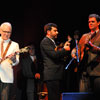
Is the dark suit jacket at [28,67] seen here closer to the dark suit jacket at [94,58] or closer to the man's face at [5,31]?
the man's face at [5,31]

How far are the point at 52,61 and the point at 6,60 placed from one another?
899mm

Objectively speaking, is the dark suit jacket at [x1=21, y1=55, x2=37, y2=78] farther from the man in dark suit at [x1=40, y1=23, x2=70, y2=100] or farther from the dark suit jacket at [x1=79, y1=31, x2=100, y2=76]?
the dark suit jacket at [x1=79, y1=31, x2=100, y2=76]

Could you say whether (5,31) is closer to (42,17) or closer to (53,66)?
(53,66)

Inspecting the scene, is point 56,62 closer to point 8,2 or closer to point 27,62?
point 27,62

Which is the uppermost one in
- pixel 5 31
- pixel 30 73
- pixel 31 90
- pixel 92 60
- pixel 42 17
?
pixel 42 17

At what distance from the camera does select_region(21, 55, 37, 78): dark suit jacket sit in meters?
5.50

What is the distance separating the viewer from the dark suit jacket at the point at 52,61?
4.01 m

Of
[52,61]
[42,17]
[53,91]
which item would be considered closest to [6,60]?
[52,61]

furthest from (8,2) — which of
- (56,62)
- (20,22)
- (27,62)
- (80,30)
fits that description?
(56,62)

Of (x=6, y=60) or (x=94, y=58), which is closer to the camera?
(x=94, y=58)

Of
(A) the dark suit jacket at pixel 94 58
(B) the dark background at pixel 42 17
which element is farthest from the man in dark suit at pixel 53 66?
(B) the dark background at pixel 42 17

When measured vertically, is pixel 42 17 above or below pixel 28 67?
above

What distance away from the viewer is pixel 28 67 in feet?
18.3

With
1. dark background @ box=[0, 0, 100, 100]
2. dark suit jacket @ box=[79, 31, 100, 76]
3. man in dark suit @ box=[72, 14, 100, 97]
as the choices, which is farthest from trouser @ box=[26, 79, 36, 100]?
dark suit jacket @ box=[79, 31, 100, 76]
